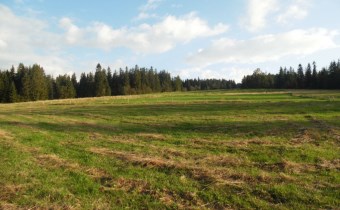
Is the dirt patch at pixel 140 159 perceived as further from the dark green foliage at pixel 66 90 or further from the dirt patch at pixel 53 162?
the dark green foliage at pixel 66 90

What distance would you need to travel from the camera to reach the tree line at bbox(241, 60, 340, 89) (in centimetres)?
11706

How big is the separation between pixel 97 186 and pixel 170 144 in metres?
7.01

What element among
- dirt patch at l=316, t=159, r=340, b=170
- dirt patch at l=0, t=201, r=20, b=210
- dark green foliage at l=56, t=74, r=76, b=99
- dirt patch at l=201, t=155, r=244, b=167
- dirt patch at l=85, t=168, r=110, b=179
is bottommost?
dirt patch at l=316, t=159, r=340, b=170

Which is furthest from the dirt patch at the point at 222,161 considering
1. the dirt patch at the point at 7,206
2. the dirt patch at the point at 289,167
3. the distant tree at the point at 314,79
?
the distant tree at the point at 314,79

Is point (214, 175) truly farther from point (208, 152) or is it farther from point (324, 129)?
point (324, 129)

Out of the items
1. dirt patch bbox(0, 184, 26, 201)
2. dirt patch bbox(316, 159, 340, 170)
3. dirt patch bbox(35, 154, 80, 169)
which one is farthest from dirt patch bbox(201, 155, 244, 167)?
dirt patch bbox(0, 184, 26, 201)

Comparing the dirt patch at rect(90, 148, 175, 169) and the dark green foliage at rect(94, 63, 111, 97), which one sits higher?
the dark green foliage at rect(94, 63, 111, 97)

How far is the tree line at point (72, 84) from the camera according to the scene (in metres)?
101

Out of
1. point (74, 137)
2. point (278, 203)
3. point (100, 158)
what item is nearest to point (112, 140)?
point (74, 137)

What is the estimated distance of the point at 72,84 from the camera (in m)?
128

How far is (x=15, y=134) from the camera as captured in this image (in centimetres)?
1886

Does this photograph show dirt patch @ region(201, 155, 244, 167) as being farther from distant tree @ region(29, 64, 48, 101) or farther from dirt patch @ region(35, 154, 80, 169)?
distant tree @ region(29, 64, 48, 101)

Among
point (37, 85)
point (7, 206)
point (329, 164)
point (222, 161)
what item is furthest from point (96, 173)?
point (37, 85)

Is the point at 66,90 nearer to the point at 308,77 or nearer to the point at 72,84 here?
the point at 72,84
